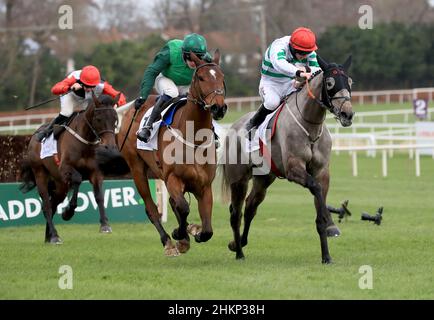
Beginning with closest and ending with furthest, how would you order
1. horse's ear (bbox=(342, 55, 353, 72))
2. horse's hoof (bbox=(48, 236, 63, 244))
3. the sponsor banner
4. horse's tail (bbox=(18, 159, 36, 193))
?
horse's ear (bbox=(342, 55, 353, 72)), horse's hoof (bbox=(48, 236, 63, 244)), horse's tail (bbox=(18, 159, 36, 193)), the sponsor banner

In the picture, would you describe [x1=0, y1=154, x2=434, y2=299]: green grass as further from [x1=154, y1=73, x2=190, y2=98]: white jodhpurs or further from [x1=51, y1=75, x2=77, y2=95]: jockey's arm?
[x1=51, y1=75, x2=77, y2=95]: jockey's arm

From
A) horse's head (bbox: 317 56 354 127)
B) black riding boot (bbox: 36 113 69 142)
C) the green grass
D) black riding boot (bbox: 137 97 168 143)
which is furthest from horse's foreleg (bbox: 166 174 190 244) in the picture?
black riding boot (bbox: 36 113 69 142)

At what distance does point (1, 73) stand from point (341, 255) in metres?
28.5

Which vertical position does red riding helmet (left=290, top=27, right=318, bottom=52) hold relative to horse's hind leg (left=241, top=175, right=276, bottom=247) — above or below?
above

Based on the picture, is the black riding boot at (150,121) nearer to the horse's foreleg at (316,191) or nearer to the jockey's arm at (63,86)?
the horse's foreleg at (316,191)

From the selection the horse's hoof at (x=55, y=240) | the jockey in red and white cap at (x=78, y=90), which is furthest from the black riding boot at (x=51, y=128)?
the horse's hoof at (x=55, y=240)

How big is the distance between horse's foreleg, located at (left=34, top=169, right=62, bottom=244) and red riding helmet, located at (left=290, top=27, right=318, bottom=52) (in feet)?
13.2

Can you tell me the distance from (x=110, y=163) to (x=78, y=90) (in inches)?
44.4

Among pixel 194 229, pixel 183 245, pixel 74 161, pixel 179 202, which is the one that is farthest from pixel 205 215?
pixel 74 161

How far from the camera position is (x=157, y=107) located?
10180mm

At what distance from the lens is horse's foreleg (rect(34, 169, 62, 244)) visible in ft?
39.8

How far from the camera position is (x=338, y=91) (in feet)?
30.3

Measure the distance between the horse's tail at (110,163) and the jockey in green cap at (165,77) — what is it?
6.36ft
